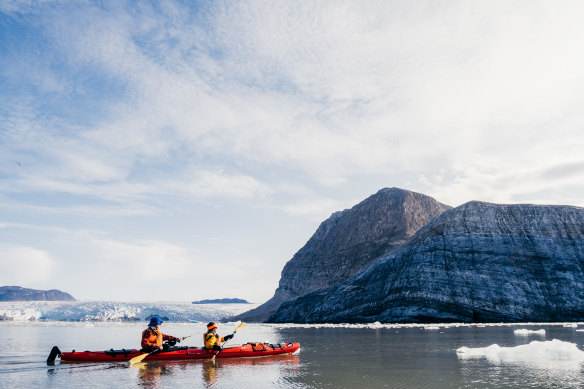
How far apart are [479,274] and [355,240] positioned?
178 ft

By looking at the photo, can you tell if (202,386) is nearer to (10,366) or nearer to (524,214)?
(10,366)

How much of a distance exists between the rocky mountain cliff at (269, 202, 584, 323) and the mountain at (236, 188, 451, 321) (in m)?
28.9

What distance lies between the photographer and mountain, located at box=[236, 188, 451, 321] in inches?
4692

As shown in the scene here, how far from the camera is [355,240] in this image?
128 metres

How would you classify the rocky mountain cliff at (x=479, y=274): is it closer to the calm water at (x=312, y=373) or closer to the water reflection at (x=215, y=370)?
the calm water at (x=312, y=373)

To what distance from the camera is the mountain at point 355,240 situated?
119188 mm

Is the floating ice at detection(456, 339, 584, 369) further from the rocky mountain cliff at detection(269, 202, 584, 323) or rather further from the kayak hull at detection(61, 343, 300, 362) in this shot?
the rocky mountain cliff at detection(269, 202, 584, 323)

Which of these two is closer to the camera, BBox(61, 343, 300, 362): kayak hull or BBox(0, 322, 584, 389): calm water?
BBox(0, 322, 584, 389): calm water

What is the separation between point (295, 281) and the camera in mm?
138375

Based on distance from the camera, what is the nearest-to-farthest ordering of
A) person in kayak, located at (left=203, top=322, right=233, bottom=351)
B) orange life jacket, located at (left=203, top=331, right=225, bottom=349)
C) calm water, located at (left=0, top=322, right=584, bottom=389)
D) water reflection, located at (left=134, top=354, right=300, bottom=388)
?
calm water, located at (left=0, top=322, right=584, bottom=389) → water reflection, located at (left=134, top=354, right=300, bottom=388) → person in kayak, located at (left=203, top=322, right=233, bottom=351) → orange life jacket, located at (left=203, top=331, right=225, bottom=349)

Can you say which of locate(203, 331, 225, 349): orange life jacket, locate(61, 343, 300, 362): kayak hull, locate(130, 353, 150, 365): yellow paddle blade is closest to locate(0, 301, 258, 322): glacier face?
locate(61, 343, 300, 362): kayak hull

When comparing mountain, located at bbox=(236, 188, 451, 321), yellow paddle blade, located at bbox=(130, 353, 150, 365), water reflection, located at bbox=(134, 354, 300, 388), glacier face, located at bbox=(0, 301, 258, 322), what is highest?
mountain, located at bbox=(236, 188, 451, 321)

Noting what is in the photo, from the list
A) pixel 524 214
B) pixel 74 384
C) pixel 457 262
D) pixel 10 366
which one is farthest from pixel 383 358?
pixel 524 214

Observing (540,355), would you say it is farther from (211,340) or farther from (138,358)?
(138,358)
